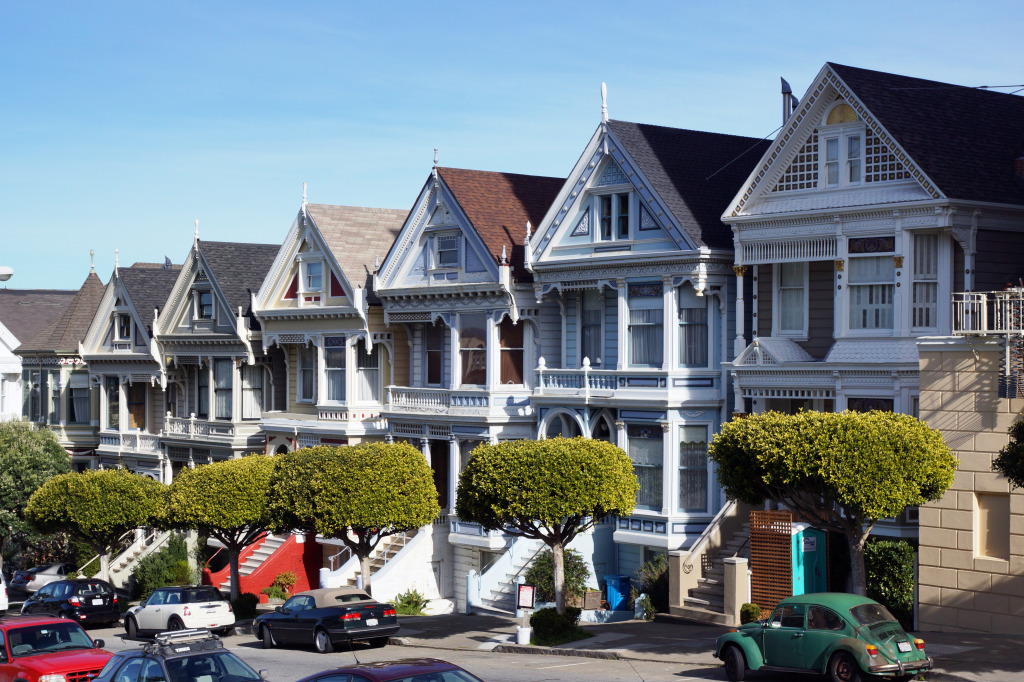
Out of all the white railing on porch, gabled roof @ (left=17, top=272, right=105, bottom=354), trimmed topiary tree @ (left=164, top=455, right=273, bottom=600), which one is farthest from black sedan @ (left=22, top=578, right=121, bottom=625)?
gabled roof @ (left=17, top=272, right=105, bottom=354)

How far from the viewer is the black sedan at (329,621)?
30141 mm

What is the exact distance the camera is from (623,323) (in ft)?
117

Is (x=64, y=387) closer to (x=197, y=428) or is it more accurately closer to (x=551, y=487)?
(x=197, y=428)

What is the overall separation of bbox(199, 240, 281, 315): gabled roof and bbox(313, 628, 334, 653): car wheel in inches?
820

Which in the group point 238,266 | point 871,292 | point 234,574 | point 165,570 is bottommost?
point 165,570

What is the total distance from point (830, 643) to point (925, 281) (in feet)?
35.7

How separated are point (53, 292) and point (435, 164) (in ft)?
104

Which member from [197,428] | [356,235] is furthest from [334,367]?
[197,428]

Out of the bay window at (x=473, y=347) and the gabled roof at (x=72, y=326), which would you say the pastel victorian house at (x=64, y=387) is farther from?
the bay window at (x=473, y=347)

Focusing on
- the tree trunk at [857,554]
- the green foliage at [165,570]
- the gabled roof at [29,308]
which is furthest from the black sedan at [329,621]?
the gabled roof at [29,308]

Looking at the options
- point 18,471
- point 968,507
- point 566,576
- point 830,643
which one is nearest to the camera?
point 830,643

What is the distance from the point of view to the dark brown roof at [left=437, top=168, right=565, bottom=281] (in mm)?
39312

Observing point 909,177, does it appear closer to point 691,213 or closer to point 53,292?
point 691,213

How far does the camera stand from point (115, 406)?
56.8 meters
